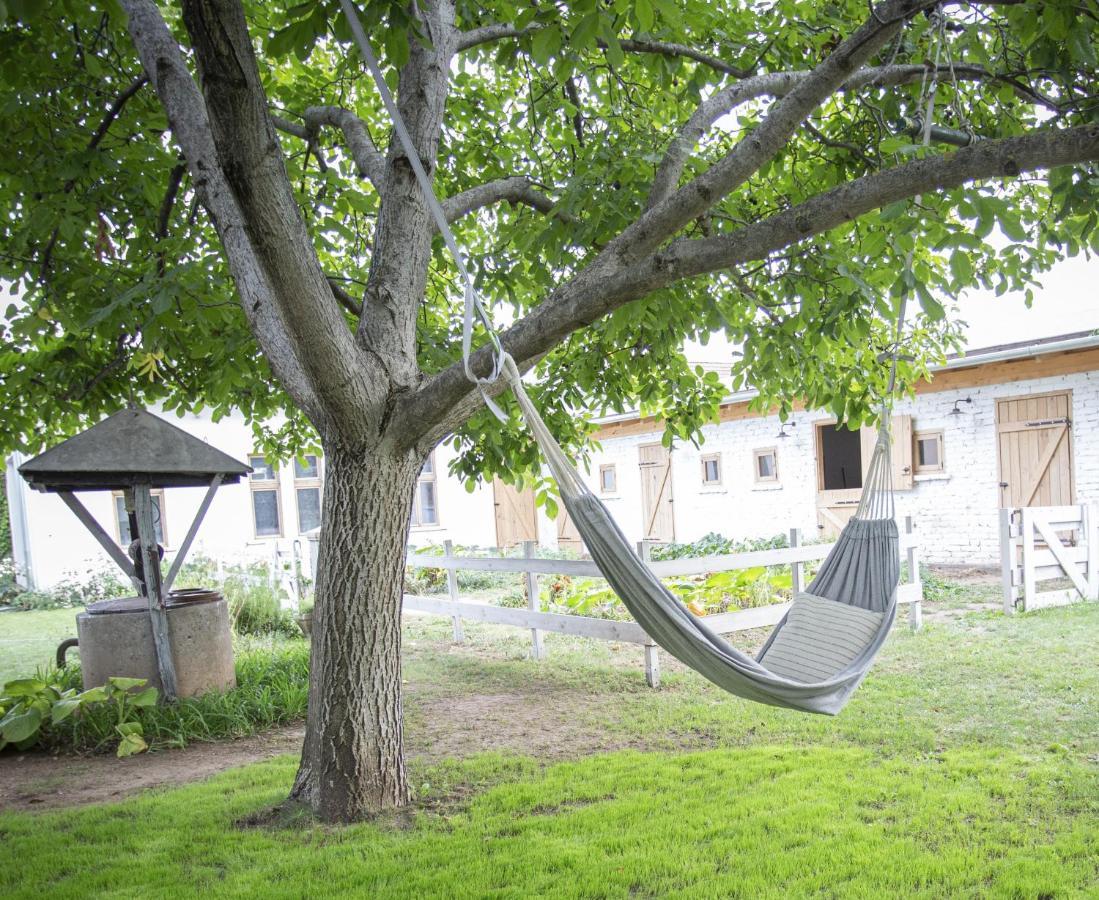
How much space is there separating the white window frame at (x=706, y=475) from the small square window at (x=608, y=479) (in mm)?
2170

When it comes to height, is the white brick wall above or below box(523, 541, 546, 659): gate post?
above

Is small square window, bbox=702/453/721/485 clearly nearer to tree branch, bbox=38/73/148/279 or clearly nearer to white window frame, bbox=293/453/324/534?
white window frame, bbox=293/453/324/534

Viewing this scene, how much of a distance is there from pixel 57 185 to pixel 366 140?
1351 mm

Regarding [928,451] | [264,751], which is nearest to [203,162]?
[264,751]

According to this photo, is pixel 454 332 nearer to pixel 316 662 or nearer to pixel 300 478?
pixel 316 662

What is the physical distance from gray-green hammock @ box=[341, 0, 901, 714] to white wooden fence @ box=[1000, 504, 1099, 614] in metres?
3.73

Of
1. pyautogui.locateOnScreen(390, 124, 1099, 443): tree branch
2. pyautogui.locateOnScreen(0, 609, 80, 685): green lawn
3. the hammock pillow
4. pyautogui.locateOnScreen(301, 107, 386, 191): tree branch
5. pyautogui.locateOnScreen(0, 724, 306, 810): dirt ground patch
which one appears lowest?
pyautogui.locateOnScreen(0, 609, 80, 685): green lawn

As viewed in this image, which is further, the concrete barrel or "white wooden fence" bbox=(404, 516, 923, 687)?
"white wooden fence" bbox=(404, 516, 923, 687)

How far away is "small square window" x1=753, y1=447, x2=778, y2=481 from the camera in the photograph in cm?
1224

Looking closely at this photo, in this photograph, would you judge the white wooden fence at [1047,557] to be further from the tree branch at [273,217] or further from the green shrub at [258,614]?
the green shrub at [258,614]

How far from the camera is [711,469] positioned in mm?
13305

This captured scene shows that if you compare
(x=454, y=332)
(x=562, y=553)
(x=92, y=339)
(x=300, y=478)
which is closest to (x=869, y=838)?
(x=454, y=332)

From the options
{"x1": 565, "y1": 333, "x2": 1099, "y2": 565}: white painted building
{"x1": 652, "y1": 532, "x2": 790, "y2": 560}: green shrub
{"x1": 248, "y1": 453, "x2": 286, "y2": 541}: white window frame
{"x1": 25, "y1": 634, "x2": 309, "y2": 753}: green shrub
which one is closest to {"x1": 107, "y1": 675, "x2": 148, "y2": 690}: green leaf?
{"x1": 25, "y1": 634, "x2": 309, "y2": 753}: green shrub

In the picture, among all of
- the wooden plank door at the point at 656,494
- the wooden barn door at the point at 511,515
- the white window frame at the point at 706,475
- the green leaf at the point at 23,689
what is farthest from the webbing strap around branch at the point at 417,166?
the wooden barn door at the point at 511,515
